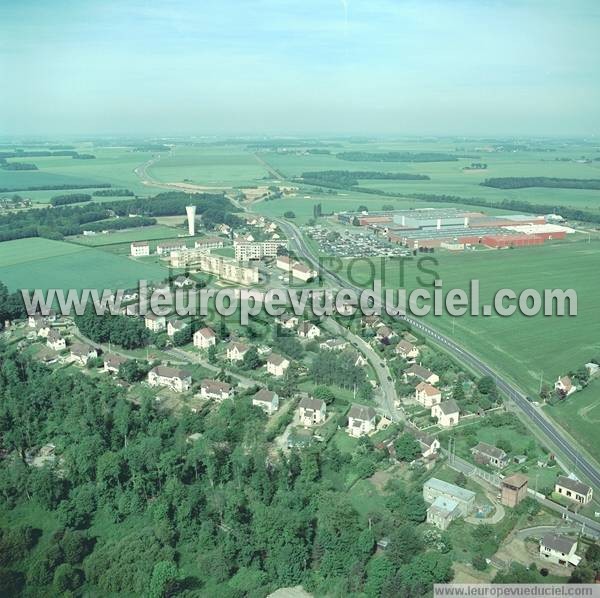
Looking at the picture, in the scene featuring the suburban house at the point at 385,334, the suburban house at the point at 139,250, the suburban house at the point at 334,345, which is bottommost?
the suburban house at the point at 334,345

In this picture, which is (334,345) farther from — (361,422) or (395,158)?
(395,158)

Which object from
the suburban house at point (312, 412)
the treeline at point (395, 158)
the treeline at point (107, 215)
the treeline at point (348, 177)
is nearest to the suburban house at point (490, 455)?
the suburban house at point (312, 412)

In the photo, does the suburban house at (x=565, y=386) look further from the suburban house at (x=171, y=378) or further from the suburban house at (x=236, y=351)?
the suburban house at (x=171, y=378)

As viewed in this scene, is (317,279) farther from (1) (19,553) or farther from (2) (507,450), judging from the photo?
(1) (19,553)

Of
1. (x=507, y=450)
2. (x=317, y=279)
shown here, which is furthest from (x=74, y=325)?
(x=507, y=450)

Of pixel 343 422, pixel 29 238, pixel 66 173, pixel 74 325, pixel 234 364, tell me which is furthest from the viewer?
pixel 66 173

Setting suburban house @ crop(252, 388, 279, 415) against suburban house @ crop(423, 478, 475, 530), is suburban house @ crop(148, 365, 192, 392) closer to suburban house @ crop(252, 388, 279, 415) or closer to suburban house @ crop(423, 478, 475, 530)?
suburban house @ crop(252, 388, 279, 415)
